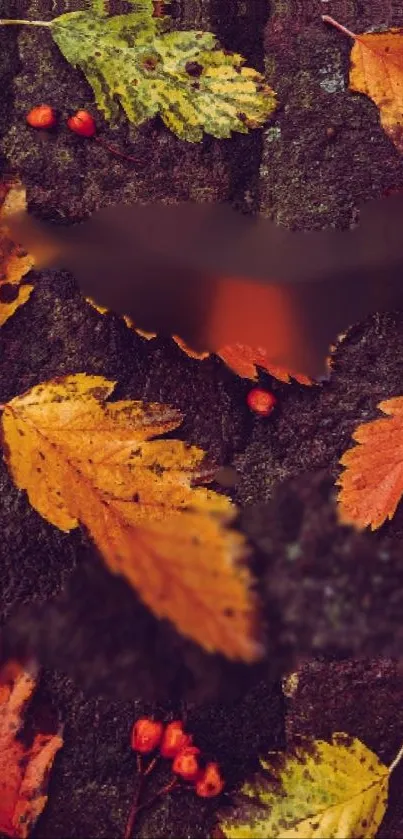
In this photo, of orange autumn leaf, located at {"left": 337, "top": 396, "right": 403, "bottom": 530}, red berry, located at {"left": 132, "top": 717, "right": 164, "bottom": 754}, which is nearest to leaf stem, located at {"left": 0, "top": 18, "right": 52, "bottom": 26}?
orange autumn leaf, located at {"left": 337, "top": 396, "right": 403, "bottom": 530}

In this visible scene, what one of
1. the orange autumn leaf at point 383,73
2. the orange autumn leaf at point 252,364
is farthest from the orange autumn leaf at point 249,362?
the orange autumn leaf at point 383,73

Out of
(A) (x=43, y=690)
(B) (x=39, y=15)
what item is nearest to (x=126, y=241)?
(B) (x=39, y=15)

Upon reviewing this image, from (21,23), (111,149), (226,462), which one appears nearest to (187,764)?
(226,462)

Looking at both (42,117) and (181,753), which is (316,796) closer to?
(181,753)

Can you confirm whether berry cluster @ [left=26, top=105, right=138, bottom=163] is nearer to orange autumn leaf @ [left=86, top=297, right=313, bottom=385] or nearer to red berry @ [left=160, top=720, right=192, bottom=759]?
orange autumn leaf @ [left=86, top=297, right=313, bottom=385]

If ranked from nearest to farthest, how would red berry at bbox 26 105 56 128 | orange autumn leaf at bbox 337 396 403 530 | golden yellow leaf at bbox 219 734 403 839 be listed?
golden yellow leaf at bbox 219 734 403 839, orange autumn leaf at bbox 337 396 403 530, red berry at bbox 26 105 56 128
